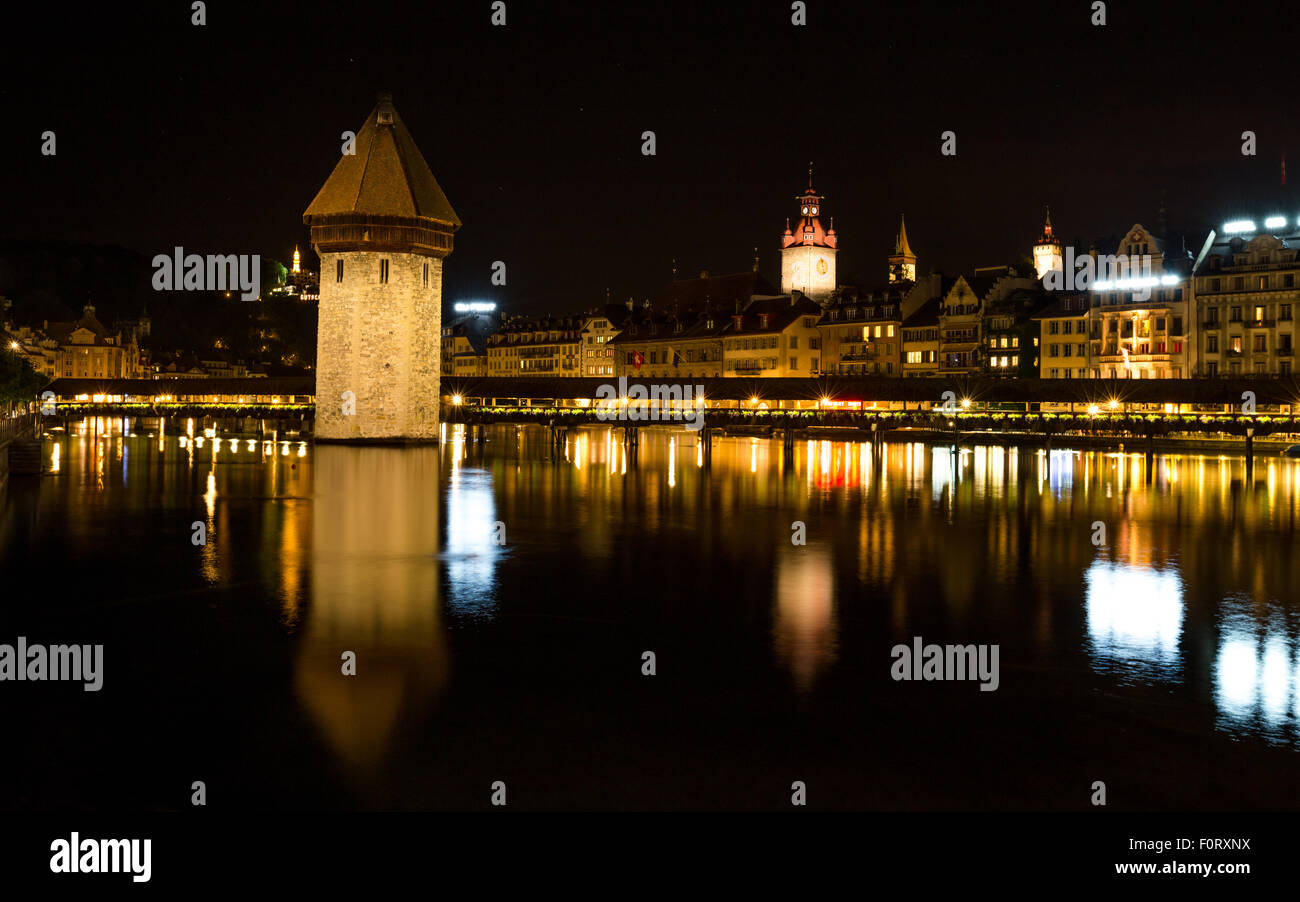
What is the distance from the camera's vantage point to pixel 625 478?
3459cm

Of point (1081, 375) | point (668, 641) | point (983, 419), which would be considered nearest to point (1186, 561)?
point (668, 641)

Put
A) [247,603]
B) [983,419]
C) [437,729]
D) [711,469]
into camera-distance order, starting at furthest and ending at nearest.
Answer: [983,419]
[711,469]
[247,603]
[437,729]

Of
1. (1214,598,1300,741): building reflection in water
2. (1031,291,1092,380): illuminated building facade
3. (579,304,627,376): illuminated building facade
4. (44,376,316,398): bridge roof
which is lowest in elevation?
(1214,598,1300,741): building reflection in water

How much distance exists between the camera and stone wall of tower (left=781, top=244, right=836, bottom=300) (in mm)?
108750

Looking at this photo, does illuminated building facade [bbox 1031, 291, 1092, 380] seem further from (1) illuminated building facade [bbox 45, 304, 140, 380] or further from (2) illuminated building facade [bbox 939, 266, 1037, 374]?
A: (1) illuminated building facade [bbox 45, 304, 140, 380]

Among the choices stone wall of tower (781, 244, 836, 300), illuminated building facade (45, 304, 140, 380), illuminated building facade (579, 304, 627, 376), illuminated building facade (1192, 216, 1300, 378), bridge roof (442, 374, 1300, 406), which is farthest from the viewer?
illuminated building facade (45, 304, 140, 380)

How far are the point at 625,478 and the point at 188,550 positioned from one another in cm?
1787

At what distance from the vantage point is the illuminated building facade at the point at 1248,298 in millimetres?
59500

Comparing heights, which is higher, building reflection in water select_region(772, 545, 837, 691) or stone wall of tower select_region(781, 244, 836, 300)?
stone wall of tower select_region(781, 244, 836, 300)

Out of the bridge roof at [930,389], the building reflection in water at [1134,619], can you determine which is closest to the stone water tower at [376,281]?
the bridge roof at [930,389]

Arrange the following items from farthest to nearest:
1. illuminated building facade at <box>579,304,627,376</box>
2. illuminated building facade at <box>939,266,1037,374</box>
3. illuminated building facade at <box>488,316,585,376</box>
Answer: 1. illuminated building facade at <box>488,316,585,376</box>
2. illuminated building facade at <box>579,304,627,376</box>
3. illuminated building facade at <box>939,266,1037,374</box>

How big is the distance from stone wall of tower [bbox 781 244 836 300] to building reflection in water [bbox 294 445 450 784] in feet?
286

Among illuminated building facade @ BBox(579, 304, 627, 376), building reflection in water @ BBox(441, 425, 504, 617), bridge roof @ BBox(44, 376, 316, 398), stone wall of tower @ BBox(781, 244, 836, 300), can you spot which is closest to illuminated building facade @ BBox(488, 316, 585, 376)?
illuminated building facade @ BBox(579, 304, 627, 376)
